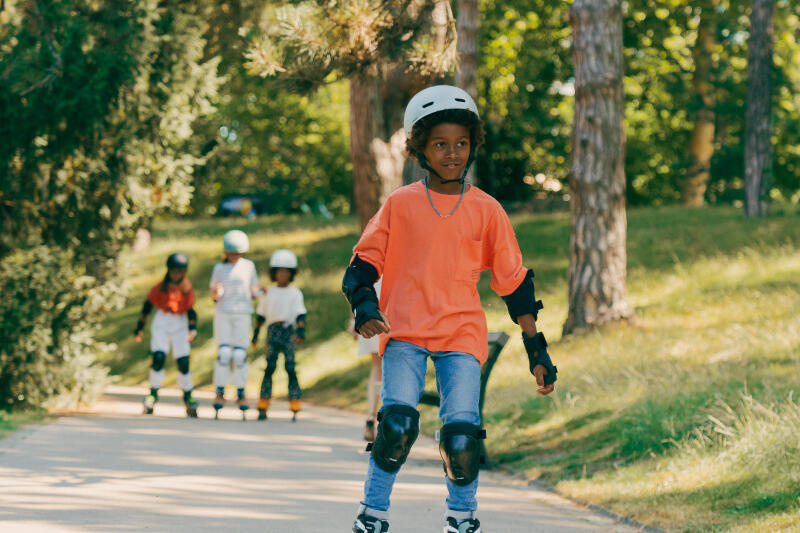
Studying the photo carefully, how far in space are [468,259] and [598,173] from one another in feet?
27.4

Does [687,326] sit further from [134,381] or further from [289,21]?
[134,381]

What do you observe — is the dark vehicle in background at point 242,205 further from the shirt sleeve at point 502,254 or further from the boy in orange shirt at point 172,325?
the shirt sleeve at point 502,254

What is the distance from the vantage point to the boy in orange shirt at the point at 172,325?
38.9 feet

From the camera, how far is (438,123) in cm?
472

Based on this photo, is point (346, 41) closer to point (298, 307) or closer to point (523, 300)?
point (298, 307)

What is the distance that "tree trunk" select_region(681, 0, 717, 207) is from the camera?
97.0 feet

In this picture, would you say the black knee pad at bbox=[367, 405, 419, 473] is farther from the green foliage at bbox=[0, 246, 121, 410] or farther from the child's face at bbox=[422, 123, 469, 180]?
the green foliage at bbox=[0, 246, 121, 410]

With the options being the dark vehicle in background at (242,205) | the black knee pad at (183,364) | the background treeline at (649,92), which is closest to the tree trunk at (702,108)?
the background treeline at (649,92)

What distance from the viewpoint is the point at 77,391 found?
11.2 m

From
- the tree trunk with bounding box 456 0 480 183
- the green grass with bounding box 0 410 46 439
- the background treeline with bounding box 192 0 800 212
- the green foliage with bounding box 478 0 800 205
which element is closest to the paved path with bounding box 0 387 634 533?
the green grass with bounding box 0 410 46 439

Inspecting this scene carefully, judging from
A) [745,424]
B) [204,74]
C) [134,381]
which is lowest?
[134,381]

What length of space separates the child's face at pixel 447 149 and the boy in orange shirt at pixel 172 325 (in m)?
7.46

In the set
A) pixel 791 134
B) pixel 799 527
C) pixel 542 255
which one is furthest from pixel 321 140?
pixel 799 527

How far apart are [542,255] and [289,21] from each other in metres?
11.1
